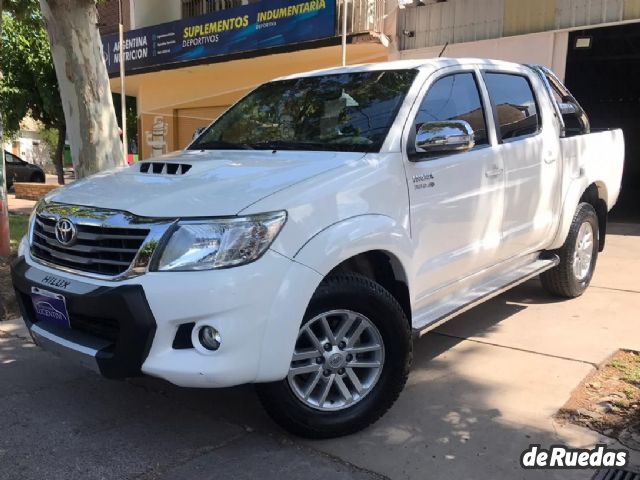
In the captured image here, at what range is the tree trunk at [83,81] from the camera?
6.55 meters

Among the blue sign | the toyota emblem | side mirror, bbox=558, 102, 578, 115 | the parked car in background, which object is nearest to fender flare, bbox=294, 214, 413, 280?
the toyota emblem

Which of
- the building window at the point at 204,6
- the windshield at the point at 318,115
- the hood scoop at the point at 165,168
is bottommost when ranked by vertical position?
the hood scoop at the point at 165,168

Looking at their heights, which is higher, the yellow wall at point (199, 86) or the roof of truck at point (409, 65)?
the yellow wall at point (199, 86)

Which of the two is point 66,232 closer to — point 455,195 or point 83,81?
point 455,195

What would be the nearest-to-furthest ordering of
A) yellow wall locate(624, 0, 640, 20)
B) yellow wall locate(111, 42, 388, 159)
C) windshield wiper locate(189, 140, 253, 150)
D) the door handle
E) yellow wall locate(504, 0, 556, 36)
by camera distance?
windshield wiper locate(189, 140, 253, 150)
the door handle
yellow wall locate(624, 0, 640, 20)
yellow wall locate(504, 0, 556, 36)
yellow wall locate(111, 42, 388, 159)

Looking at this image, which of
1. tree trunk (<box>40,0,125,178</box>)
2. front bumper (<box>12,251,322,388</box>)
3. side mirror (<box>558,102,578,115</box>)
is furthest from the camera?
tree trunk (<box>40,0,125,178</box>)

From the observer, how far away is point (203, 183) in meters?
3.06

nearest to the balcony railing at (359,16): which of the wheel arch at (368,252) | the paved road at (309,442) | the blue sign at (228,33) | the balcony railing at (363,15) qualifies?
the balcony railing at (363,15)

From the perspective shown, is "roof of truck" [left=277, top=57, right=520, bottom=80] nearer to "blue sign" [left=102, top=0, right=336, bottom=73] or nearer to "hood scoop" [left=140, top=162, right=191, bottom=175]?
"hood scoop" [left=140, top=162, right=191, bottom=175]

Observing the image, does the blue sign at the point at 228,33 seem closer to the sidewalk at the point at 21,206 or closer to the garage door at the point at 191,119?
the garage door at the point at 191,119

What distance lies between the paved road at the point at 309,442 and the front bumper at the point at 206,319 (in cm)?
55

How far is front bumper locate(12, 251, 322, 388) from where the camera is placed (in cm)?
268

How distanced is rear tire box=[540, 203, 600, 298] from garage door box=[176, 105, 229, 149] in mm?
13032

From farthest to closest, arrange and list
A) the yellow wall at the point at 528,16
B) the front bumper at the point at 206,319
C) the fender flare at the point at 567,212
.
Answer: the yellow wall at the point at 528,16 → the fender flare at the point at 567,212 → the front bumper at the point at 206,319
